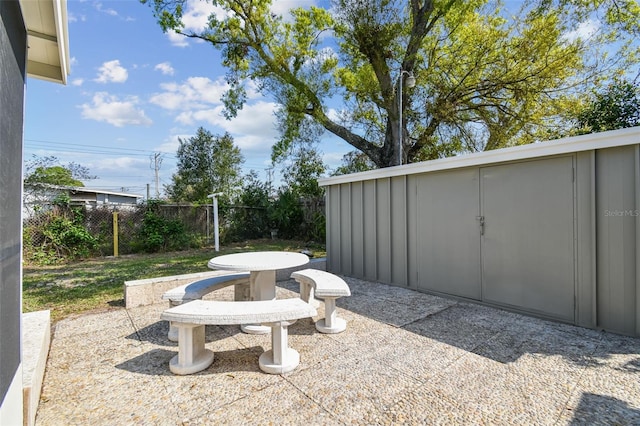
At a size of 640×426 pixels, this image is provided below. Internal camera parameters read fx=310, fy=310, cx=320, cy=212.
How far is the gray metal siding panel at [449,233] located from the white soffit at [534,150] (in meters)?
0.16

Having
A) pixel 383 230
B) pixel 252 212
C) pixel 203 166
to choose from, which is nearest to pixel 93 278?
pixel 383 230

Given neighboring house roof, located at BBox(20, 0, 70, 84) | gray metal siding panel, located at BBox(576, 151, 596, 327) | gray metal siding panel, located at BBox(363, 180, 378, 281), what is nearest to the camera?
neighboring house roof, located at BBox(20, 0, 70, 84)

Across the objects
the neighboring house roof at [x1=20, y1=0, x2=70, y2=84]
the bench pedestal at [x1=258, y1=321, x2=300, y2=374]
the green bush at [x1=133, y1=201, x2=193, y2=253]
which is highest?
the neighboring house roof at [x1=20, y1=0, x2=70, y2=84]

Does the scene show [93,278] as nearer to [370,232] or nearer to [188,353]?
[188,353]

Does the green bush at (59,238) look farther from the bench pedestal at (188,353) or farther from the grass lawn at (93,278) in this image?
the bench pedestal at (188,353)

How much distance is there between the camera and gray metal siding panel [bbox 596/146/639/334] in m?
2.99

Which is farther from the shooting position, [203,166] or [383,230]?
[203,166]

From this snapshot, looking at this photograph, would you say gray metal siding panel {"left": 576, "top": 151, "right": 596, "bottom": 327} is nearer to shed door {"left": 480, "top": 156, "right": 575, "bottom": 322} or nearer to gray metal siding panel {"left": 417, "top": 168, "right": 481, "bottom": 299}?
shed door {"left": 480, "top": 156, "right": 575, "bottom": 322}

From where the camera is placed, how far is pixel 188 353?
96.3 inches

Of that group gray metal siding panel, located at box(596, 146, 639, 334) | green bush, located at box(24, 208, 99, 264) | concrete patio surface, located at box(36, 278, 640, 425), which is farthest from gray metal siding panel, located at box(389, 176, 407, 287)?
green bush, located at box(24, 208, 99, 264)

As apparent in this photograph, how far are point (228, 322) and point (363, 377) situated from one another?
110cm

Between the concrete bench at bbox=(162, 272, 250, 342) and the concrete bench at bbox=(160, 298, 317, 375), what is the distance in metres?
0.53

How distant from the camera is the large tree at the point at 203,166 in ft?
42.5

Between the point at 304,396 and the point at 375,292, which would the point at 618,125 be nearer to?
the point at 375,292
